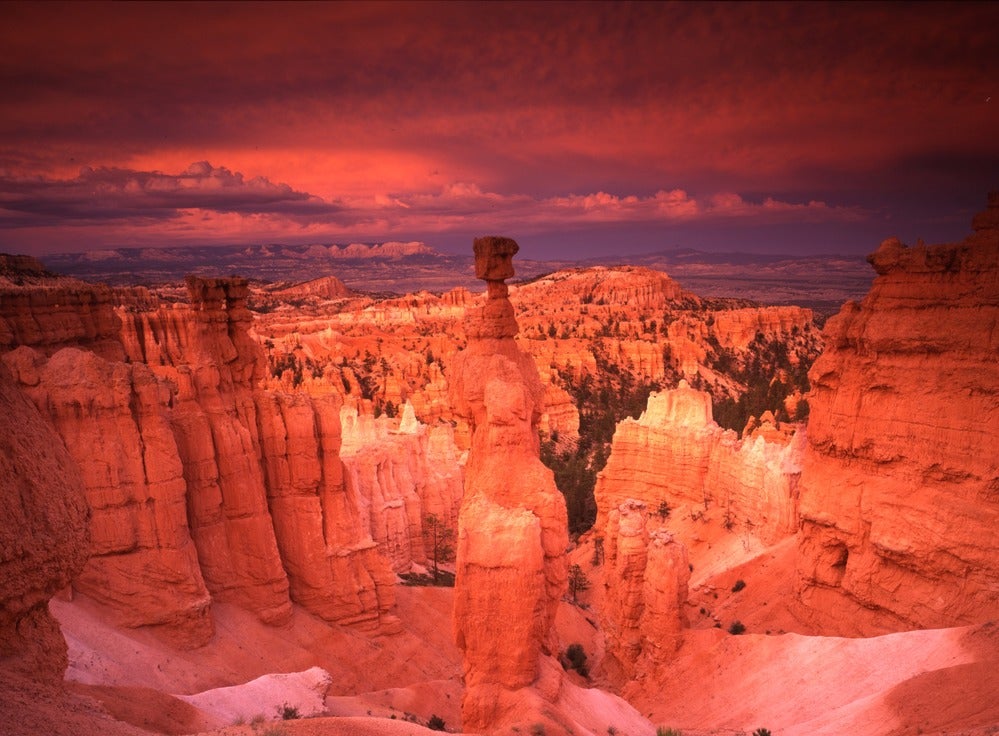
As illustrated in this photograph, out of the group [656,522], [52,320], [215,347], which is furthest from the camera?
[656,522]

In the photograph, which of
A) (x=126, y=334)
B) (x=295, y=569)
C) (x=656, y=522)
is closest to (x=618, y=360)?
(x=656, y=522)

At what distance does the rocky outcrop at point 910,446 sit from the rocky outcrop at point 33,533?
15.7 m

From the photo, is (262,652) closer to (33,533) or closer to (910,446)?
(33,533)

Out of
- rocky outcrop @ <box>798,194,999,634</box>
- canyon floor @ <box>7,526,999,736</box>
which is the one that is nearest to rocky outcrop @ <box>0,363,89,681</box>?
canyon floor @ <box>7,526,999,736</box>

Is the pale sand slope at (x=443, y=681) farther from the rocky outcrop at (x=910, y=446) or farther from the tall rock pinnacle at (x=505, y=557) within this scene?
the rocky outcrop at (x=910, y=446)

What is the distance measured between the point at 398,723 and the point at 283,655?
26.1 ft

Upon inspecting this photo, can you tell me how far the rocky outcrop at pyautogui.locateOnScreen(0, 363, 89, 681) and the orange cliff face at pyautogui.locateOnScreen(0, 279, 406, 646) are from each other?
326 inches

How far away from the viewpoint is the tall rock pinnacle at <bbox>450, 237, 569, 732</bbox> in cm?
1102

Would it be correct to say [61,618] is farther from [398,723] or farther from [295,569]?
[398,723]

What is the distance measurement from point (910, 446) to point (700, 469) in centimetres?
1536

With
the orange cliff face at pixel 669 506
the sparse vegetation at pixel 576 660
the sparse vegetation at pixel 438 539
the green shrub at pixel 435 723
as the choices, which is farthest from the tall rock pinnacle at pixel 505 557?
the sparse vegetation at pixel 438 539

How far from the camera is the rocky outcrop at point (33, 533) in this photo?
5000 mm

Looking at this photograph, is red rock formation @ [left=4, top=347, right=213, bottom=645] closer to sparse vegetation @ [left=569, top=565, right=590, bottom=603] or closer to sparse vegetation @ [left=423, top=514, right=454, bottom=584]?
sparse vegetation @ [left=423, top=514, right=454, bottom=584]

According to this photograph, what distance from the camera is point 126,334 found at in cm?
3609
